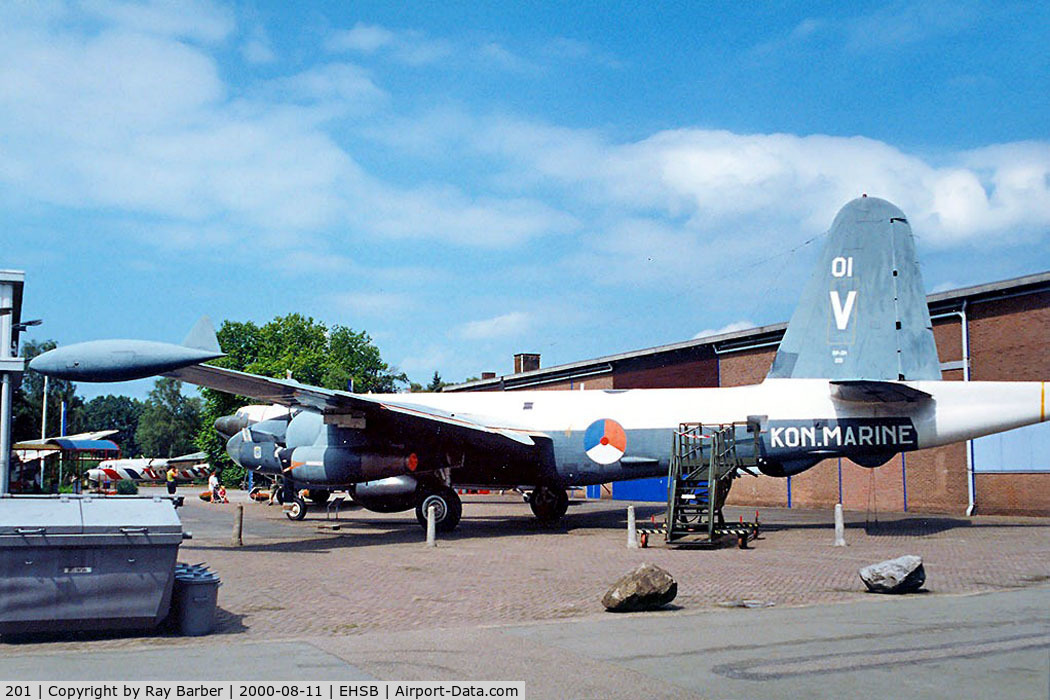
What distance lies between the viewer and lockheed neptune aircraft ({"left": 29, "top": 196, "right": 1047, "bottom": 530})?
19562mm

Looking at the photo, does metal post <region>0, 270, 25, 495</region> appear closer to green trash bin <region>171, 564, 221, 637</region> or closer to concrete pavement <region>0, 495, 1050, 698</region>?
concrete pavement <region>0, 495, 1050, 698</region>

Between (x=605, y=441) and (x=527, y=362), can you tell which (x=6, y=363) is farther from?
(x=527, y=362)

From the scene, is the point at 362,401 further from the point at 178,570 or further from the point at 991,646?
the point at 991,646

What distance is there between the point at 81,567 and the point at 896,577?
9861 millimetres

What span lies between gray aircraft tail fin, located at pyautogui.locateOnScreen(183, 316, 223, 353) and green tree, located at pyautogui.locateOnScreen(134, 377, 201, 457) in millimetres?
115508

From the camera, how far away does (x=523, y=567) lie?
1514cm

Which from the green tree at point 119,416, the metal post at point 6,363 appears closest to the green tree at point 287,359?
the metal post at point 6,363

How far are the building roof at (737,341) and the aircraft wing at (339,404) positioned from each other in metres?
14.0

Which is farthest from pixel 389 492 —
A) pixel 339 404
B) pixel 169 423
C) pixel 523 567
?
pixel 169 423

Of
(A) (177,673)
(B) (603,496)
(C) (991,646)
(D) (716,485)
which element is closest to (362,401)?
(D) (716,485)

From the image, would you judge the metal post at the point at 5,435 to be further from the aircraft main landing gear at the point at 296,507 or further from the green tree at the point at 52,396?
the green tree at the point at 52,396

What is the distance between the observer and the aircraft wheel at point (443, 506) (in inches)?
855

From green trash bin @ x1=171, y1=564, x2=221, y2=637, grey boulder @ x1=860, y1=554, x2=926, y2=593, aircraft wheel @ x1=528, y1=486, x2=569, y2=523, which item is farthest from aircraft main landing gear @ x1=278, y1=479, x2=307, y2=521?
grey boulder @ x1=860, y1=554, x2=926, y2=593

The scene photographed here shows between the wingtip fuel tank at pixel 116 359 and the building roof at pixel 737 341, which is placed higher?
the building roof at pixel 737 341
